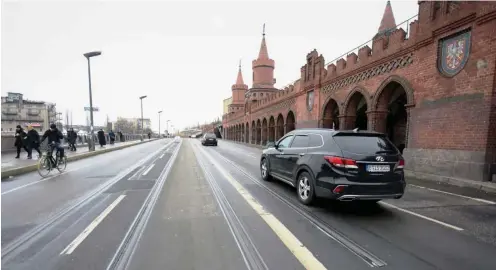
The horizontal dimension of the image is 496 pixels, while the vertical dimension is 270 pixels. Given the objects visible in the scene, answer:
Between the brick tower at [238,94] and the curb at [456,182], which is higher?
the brick tower at [238,94]

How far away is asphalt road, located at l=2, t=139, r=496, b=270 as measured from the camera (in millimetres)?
3172

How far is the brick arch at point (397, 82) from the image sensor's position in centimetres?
1144

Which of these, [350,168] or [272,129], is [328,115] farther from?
[350,168]

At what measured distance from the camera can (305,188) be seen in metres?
5.73

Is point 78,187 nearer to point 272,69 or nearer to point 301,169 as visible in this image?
point 301,169

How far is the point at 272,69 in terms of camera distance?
169ft

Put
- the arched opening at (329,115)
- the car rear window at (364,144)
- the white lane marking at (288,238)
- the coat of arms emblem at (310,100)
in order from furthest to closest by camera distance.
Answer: the coat of arms emblem at (310,100) → the arched opening at (329,115) → the car rear window at (364,144) → the white lane marking at (288,238)

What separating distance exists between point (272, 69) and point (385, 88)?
131 ft

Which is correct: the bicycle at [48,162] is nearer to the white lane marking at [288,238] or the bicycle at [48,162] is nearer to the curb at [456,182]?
the white lane marking at [288,238]

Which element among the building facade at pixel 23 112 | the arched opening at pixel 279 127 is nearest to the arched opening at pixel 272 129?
the arched opening at pixel 279 127

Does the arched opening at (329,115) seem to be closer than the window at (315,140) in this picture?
No

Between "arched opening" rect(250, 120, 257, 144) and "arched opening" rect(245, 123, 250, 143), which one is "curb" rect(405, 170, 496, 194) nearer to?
"arched opening" rect(250, 120, 257, 144)

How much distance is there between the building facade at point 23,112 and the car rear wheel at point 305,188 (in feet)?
354

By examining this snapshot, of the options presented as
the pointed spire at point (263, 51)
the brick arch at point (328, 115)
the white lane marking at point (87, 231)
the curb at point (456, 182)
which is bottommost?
the curb at point (456, 182)
